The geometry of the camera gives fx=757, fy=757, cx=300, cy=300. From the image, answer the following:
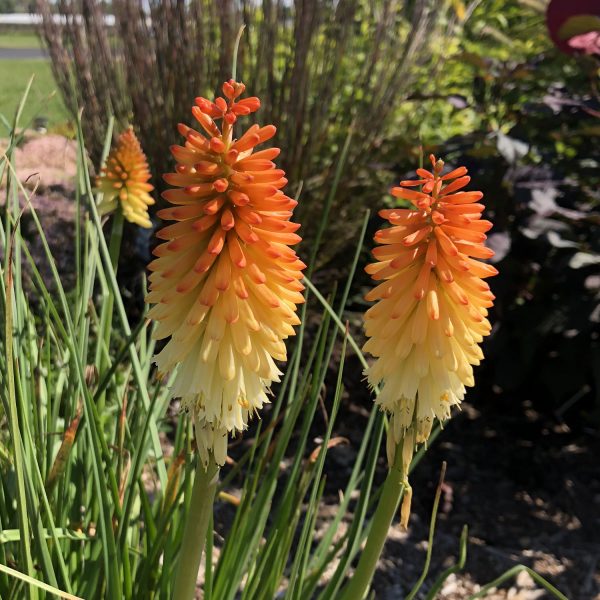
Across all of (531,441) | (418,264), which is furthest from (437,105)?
(418,264)

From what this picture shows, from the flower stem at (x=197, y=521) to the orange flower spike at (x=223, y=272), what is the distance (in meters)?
0.03

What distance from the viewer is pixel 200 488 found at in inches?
43.1

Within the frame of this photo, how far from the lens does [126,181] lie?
91.7 inches

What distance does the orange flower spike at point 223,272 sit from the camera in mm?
1100

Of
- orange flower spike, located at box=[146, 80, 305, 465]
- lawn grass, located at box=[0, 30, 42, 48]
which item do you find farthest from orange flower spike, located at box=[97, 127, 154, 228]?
lawn grass, located at box=[0, 30, 42, 48]

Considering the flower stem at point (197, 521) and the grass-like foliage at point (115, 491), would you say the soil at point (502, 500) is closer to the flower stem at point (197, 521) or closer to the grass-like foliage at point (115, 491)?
the grass-like foliage at point (115, 491)

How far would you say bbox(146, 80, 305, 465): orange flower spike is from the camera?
3.61 ft

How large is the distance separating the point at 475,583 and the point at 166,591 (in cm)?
190

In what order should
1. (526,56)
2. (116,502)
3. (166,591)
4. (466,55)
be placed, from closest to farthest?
(116,502), (166,591), (466,55), (526,56)

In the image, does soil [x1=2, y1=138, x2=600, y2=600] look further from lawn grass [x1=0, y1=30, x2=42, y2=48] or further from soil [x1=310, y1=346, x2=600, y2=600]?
lawn grass [x1=0, y1=30, x2=42, y2=48]

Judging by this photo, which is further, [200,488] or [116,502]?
[116,502]

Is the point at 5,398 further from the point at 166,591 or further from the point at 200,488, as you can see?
the point at 166,591

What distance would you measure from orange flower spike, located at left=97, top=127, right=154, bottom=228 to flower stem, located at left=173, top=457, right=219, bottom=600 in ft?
4.43

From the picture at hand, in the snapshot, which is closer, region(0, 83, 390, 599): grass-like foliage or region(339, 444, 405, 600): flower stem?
region(339, 444, 405, 600): flower stem
